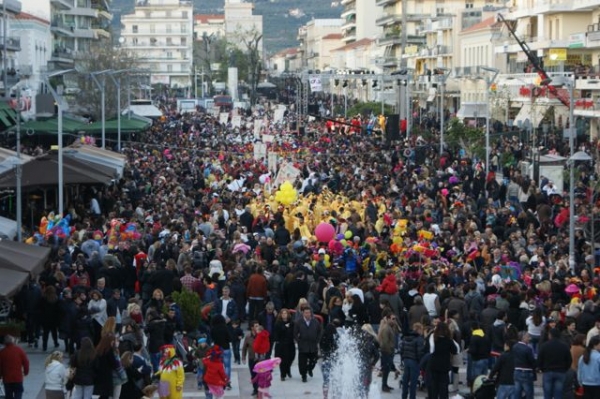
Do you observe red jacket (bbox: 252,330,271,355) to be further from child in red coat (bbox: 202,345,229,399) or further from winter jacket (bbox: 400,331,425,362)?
winter jacket (bbox: 400,331,425,362)

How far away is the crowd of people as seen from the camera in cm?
1788

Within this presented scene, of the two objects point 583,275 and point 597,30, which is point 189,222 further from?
point 597,30

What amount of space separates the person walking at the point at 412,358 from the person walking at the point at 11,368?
439 centimetres

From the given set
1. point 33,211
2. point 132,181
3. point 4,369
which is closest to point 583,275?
point 4,369

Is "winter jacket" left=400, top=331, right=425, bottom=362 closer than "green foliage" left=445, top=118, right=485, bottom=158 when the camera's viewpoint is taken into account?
Yes

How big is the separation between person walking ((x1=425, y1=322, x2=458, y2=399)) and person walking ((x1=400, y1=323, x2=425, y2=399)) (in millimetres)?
318

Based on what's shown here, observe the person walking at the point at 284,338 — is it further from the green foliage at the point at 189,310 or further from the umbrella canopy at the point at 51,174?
the umbrella canopy at the point at 51,174

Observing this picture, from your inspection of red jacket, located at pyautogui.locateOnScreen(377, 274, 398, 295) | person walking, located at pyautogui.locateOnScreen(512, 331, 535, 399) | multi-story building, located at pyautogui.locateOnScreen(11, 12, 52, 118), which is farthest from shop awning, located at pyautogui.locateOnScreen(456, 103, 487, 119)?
person walking, located at pyautogui.locateOnScreen(512, 331, 535, 399)

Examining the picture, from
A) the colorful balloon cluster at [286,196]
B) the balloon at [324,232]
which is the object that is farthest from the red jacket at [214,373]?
the colorful balloon cluster at [286,196]

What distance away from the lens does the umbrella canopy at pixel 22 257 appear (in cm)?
2070

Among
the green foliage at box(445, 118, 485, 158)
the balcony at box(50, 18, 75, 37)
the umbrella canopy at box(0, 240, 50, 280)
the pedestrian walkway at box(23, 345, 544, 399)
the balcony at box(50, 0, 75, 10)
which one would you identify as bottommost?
the pedestrian walkway at box(23, 345, 544, 399)

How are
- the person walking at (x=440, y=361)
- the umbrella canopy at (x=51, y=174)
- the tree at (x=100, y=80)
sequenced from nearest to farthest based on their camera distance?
the person walking at (x=440, y=361) < the umbrella canopy at (x=51, y=174) < the tree at (x=100, y=80)

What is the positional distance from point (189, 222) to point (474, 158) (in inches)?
884

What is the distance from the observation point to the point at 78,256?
24.6m
